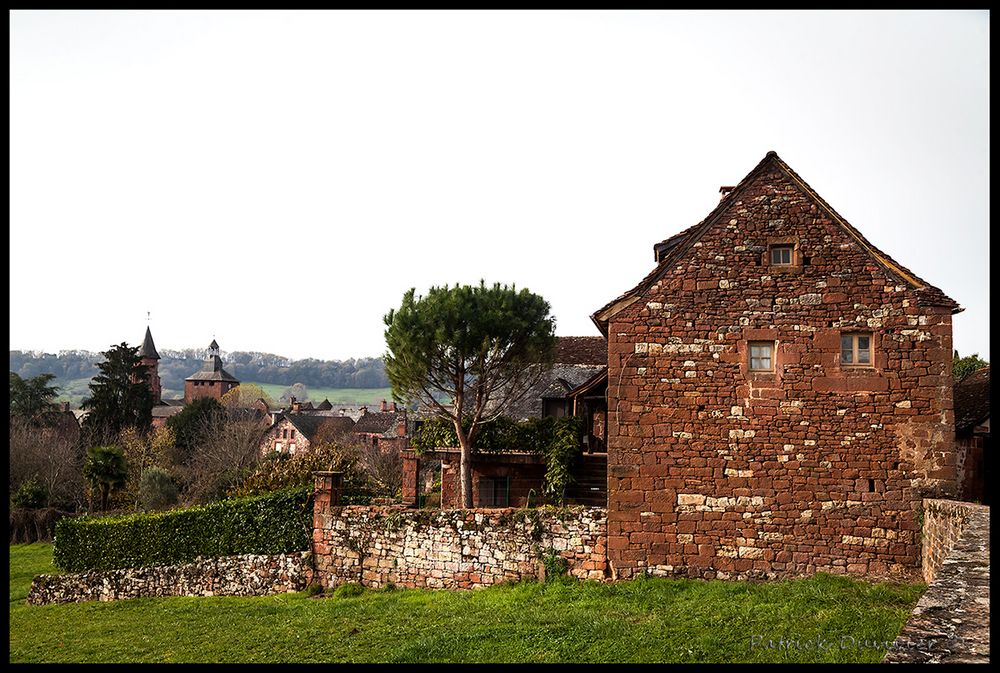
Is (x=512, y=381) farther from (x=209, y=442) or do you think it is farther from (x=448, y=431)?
(x=209, y=442)

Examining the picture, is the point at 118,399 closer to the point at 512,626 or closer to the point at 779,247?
the point at 512,626

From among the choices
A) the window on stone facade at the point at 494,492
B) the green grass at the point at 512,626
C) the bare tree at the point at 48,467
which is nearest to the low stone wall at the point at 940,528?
the green grass at the point at 512,626

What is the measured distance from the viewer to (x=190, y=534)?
22.2 metres

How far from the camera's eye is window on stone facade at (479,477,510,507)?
83.7 feet

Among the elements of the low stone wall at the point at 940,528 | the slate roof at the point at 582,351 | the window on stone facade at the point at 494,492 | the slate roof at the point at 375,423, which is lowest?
the slate roof at the point at 375,423

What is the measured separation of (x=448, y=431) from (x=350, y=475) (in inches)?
340

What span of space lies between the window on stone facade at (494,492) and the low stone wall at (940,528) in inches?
515

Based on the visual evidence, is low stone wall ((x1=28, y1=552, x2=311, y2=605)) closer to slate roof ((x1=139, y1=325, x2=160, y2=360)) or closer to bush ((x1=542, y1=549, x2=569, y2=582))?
bush ((x1=542, y1=549, x2=569, y2=582))

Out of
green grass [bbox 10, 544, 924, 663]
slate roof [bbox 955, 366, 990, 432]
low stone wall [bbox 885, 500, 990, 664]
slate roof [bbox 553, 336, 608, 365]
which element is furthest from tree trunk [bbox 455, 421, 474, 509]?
low stone wall [bbox 885, 500, 990, 664]

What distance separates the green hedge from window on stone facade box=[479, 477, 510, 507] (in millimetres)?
6940

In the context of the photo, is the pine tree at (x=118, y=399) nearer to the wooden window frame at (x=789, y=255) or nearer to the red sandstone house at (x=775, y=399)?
the red sandstone house at (x=775, y=399)

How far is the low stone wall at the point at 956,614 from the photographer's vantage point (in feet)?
18.5

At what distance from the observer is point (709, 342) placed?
664 inches

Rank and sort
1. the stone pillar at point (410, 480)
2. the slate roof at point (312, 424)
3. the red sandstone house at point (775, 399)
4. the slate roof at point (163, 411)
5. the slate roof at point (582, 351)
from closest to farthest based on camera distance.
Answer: the red sandstone house at point (775, 399) → the stone pillar at point (410, 480) → the slate roof at point (582, 351) → the slate roof at point (312, 424) → the slate roof at point (163, 411)
